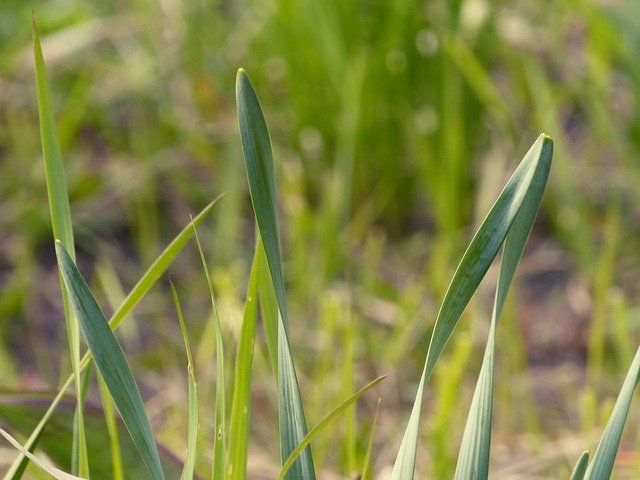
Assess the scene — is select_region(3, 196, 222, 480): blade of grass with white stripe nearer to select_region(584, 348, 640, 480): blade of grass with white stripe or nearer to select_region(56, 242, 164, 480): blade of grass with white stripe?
select_region(56, 242, 164, 480): blade of grass with white stripe

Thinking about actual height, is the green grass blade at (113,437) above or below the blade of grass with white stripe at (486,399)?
below

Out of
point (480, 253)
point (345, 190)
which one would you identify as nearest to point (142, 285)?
point (480, 253)

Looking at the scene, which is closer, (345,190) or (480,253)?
(480,253)

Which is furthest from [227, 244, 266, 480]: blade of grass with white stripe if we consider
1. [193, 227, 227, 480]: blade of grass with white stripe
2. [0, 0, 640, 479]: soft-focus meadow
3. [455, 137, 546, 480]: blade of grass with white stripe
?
[0, 0, 640, 479]: soft-focus meadow

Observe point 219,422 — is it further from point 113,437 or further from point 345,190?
point 345,190

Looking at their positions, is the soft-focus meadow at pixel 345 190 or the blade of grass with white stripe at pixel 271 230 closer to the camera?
the blade of grass with white stripe at pixel 271 230

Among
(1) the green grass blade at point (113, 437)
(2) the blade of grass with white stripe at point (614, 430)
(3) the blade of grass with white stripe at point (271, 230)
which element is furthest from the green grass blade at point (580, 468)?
(1) the green grass blade at point (113, 437)

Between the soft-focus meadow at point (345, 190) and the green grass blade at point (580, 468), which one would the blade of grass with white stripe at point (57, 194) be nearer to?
the green grass blade at point (580, 468)
